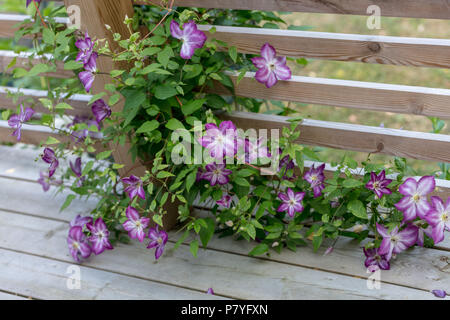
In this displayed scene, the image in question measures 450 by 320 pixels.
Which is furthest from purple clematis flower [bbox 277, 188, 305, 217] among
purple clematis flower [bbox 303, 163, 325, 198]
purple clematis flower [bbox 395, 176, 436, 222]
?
purple clematis flower [bbox 395, 176, 436, 222]

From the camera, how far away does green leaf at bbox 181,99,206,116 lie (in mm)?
1413

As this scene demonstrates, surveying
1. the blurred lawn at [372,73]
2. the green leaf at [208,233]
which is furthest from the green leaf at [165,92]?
the blurred lawn at [372,73]

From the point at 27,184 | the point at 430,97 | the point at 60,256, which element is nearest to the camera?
the point at 430,97

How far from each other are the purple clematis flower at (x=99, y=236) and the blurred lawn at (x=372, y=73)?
120 centimetres

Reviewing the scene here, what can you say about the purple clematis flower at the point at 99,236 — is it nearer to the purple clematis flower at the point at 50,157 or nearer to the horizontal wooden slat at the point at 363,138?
the purple clematis flower at the point at 50,157

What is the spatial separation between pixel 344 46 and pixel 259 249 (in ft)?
2.14

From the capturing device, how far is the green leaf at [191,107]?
1413 millimetres

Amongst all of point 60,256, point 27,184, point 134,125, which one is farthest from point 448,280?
point 27,184

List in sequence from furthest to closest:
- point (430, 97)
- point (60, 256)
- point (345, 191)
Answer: point (60, 256) < point (345, 191) < point (430, 97)

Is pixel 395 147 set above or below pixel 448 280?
above

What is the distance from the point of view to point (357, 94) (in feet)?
4.71

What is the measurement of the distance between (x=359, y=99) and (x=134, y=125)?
2.15 feet
